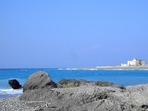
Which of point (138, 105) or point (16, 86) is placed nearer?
point (138, 105)

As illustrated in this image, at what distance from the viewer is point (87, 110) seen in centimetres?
1636

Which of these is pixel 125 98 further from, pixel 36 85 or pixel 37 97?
pixel 36 85

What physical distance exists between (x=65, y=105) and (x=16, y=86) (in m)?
26.7

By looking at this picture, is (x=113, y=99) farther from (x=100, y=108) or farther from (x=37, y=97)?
(x=37, y=97)

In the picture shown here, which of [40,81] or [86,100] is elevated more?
[40,81]

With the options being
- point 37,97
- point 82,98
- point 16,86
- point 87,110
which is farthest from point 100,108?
point 16,86

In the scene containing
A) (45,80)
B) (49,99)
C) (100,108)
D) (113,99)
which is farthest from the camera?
(45,80)

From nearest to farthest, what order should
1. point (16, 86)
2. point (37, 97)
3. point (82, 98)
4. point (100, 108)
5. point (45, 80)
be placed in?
1. point (100, 108)
2. point (82, 98)
3. point (37, 97)
4. point (45, 80)
5. point (16, 86)

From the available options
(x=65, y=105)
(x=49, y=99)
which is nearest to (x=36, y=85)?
(x=49, y=99)

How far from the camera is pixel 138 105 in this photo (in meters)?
16.1

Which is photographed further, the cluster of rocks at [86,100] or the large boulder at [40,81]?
the large boulder at [40,81]

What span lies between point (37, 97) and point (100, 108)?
8281mm

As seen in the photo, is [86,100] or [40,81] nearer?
[86,100]

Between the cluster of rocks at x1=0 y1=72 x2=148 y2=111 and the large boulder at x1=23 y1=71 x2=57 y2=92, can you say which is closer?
the cluster of rocks at x1=0 y1=72 x2=148 y2=111
